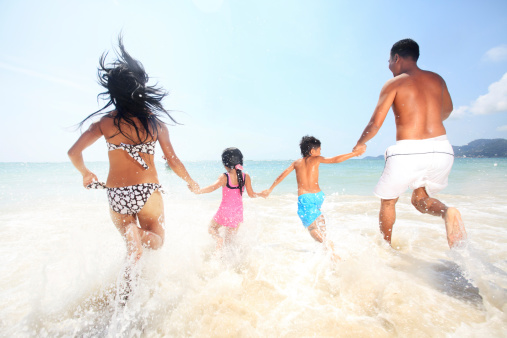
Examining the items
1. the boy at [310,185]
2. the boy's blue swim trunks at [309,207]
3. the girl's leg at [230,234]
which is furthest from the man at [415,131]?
the girl's leg at [230,234]

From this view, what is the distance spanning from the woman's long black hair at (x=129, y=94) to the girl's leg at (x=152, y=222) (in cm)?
64

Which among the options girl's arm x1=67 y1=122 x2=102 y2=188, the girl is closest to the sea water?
the girl

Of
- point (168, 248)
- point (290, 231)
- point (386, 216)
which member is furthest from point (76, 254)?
point (386, 216)

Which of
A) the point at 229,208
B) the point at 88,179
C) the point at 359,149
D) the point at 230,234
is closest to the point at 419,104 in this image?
the point at 359,149

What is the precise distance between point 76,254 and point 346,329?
3688mm

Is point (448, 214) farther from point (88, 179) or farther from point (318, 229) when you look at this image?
point (88, 179)

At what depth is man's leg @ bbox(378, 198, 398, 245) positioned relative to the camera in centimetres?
294

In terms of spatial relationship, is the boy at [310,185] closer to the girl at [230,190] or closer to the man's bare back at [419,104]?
the girl at [230,190]

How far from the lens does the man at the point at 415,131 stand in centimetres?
254

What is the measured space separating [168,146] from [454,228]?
308 cm

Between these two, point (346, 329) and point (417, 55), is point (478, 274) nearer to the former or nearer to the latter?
point (346, 329)

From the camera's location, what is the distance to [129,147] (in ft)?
7.40

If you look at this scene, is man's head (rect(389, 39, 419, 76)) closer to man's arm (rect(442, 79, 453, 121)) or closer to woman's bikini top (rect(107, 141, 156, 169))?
man's arm (rect(442, 79, 453, 121))

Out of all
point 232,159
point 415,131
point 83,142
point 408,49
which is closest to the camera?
point 83,142
